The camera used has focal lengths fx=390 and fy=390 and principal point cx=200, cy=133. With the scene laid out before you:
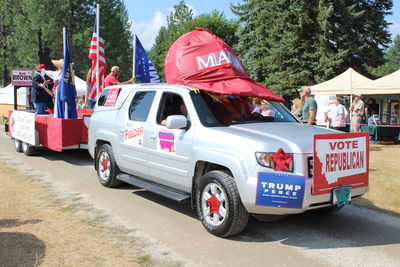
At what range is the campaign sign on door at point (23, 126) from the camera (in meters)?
9.98

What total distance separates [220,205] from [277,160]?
91 centimetres

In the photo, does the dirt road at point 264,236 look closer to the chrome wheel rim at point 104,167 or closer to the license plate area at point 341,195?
the chrome wheel rim at point 104,167

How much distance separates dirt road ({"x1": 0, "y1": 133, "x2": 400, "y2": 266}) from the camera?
13.3 feet

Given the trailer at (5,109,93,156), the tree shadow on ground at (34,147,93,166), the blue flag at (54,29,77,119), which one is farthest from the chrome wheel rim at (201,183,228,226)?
the blue flag at (54,29,77,119)

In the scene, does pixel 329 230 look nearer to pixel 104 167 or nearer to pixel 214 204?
pixel 214 204

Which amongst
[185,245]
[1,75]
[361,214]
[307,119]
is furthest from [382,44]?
[1,75]

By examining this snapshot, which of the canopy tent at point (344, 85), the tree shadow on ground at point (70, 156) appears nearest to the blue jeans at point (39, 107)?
the tree shadow on ground at point (70, 156)

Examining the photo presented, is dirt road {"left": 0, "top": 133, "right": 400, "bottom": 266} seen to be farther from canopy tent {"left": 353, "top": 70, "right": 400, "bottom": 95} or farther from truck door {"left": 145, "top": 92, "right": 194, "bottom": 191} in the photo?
canopy tent {"left": 353, "top": 70, "right": 400, "bottom": 95}

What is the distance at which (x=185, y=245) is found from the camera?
4.37 metres

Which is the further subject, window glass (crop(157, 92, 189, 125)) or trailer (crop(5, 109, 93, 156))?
trailer (crop(5, 109, 93, 156))

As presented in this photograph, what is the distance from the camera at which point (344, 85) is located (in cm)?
1858

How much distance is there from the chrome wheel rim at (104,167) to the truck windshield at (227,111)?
239cm

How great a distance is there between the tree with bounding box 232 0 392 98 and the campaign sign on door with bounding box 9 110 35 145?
2389 centimetres

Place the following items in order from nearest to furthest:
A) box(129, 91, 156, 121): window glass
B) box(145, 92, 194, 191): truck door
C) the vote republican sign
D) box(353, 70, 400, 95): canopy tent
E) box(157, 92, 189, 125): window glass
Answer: the vote republican sign
box(145, 92, 194, 191): truck door
box(157, 92, 189, 125): window glass
box(129, 91, 156, 121): window glass
box(353, 70, 400, 95): canopy tent
